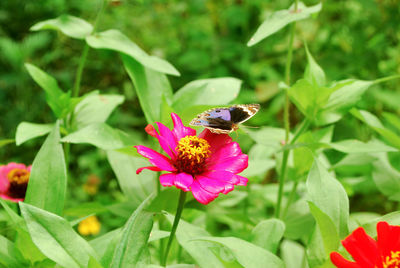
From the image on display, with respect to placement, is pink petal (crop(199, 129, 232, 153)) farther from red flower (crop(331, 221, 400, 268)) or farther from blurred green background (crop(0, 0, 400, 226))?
blurred green background (crop(0, 0, 400, 226))

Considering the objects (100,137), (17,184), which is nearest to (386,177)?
(100,137)

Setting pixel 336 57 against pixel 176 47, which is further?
pixel 176 47

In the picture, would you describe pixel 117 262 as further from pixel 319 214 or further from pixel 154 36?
pixel 154 36

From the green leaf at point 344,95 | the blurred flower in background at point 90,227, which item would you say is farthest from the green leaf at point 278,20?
the blurred flower in background at point 90,227

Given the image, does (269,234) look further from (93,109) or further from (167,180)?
(93,109)

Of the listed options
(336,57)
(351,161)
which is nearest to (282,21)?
(351,161)
